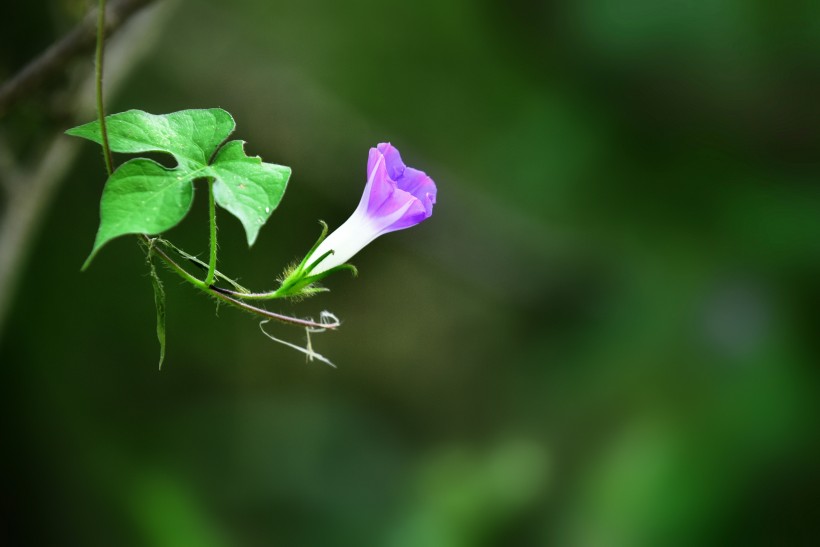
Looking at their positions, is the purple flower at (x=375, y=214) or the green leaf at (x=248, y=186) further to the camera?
the purple flower at (x=375, y=214)

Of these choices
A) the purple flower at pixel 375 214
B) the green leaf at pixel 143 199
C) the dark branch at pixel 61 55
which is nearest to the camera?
the green leaf at pixel 143 199

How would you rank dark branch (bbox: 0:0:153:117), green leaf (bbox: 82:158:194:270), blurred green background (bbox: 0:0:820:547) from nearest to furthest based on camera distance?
green leaf (bbox: 82:158:194:270) → dark branch (bbox: 0:0:153:117) → blurred green background (bbox: 0:0:820:547)

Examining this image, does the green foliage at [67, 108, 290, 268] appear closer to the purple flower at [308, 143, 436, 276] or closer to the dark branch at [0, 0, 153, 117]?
the purple flower at [308, 143, 436, 276]

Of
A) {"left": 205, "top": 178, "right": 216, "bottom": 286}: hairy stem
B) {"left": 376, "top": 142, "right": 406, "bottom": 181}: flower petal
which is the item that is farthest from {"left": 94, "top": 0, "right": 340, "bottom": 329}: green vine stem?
{"left": 376, "top": 142, "right": 406, "bottom": 181}: flower petal

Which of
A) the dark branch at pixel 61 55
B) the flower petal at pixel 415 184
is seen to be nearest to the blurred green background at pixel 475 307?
the dark branch at pixel 61 55

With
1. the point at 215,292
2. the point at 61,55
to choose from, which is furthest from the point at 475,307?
the point at 215,292

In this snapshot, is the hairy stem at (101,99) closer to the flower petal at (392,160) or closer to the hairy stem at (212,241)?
the hairy stem at (212,241)

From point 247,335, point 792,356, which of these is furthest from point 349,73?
point 792,356

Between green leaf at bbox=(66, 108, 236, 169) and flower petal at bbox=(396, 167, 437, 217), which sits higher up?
flower petal at bbox=(396, 167, 437, 217)
